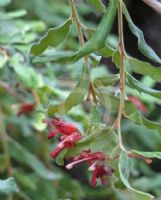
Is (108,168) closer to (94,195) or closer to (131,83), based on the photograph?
(131,83)

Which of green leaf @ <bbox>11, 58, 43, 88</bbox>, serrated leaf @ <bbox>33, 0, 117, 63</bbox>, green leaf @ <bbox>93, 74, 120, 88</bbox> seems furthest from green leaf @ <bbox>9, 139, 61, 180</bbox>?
serrated leaf @ <bbox>33, 0, 117, 63</bbox>

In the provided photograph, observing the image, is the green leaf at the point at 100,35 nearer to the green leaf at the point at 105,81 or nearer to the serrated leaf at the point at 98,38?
the serrated leaf at the point at 98,38

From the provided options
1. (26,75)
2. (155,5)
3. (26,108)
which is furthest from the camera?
(26,108)

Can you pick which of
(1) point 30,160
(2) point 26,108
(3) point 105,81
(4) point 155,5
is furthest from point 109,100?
(1) point 30,160

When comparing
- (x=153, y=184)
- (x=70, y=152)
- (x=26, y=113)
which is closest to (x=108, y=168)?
(x=70, y=152)

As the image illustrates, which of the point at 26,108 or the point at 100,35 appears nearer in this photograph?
the point at 100,35

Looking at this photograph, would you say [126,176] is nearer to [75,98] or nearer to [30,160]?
[75,98]
